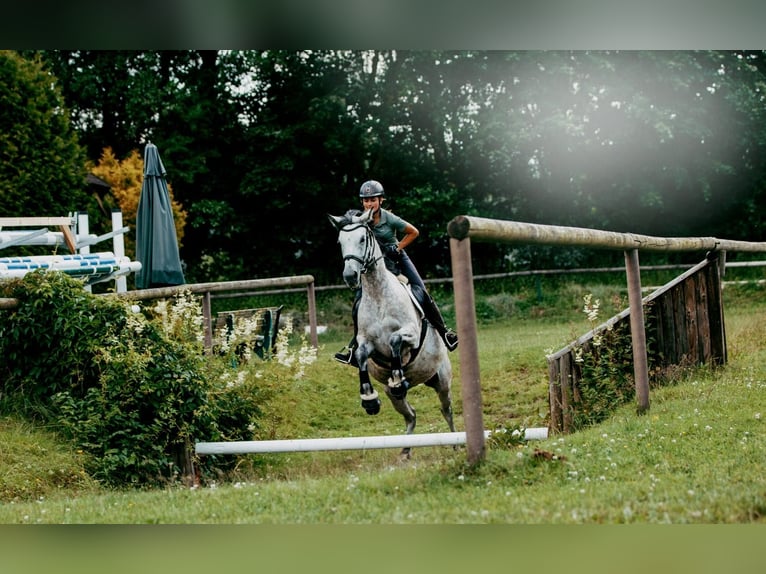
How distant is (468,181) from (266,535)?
11.5 ft

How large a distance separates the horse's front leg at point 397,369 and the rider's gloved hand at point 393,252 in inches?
24.3

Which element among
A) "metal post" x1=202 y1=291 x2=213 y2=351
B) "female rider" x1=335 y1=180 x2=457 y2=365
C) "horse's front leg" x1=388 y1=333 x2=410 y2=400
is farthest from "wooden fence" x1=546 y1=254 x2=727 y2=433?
"metal post" x1=202 y1=291 x2=213 y2=351

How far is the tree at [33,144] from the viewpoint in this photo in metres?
6.96

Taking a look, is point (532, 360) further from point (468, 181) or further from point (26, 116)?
point (26, 116)

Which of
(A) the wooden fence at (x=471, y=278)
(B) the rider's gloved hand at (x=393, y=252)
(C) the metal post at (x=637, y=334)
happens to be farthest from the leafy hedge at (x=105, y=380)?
(C) the metal post at (x=637, y=334)

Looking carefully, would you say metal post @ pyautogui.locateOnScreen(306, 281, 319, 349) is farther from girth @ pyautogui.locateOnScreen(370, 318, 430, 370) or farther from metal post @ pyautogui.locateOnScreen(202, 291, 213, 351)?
girth @ pyautogui.locateOnScreen(370, 318, 430, 370)

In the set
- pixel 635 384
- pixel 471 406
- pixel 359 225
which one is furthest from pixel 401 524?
pixel 635 384

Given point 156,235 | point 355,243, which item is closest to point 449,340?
point 355,243

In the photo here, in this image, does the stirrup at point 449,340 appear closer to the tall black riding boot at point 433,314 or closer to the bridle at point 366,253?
the tall black riding boot at point 433,314

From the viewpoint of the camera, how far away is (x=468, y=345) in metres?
4.14

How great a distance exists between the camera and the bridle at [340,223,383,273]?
488cm

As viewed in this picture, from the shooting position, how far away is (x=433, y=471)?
14.2 feet

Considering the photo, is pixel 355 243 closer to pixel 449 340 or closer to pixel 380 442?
pixel 380 442

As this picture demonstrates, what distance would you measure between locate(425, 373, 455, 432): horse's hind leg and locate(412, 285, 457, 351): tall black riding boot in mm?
240
